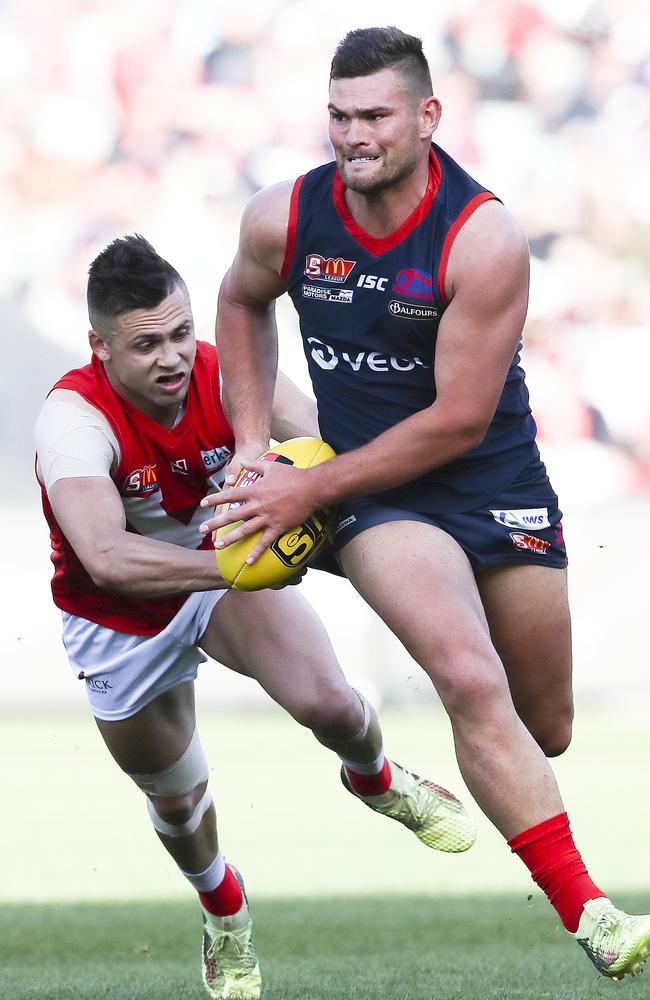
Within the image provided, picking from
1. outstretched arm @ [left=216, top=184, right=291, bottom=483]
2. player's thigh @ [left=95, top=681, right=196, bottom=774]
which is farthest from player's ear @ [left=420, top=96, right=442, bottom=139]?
player's thigh @ [left=95, top=681, right=196, bottom=774]

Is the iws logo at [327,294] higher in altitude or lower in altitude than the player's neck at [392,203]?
lower

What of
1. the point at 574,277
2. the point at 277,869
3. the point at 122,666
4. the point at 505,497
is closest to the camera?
the point at 505,497

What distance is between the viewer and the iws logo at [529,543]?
459 cm

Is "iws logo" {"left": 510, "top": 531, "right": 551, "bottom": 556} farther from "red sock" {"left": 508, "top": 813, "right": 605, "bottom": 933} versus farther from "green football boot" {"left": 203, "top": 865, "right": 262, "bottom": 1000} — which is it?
"green football boot" {"left": 203, "top": 865, "right": 262, "bottom": 1000}

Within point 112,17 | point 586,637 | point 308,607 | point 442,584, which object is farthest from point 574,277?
point 442,584

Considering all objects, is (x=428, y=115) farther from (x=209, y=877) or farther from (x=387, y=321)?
(x=209, y=877)

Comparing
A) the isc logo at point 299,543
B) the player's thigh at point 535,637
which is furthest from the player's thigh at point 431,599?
the player's thigh at point 535,637

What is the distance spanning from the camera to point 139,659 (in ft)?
17.7

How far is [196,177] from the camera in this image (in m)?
17.4

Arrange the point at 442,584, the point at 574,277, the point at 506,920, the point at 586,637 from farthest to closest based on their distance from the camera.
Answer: the point at 574,277 < the point at 586,637 < the point at 506,920 < the point at 442,584

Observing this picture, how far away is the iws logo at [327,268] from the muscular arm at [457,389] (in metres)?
0.35

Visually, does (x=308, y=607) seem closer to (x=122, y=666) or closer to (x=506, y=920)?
(x=122, y=666)

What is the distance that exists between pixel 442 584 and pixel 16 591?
1257cm

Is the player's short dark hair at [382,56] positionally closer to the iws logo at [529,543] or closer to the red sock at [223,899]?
the iws logo at [529,543]
